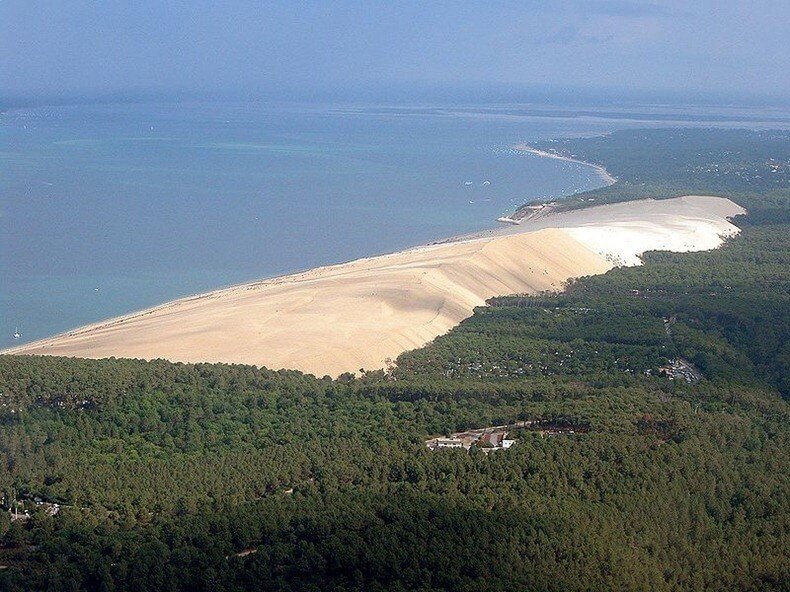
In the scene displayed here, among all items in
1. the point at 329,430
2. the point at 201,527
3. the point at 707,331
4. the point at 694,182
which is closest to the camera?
the point at 201,527

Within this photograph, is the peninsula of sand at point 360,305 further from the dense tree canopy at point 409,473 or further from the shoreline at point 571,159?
the shoreline at point 571,159

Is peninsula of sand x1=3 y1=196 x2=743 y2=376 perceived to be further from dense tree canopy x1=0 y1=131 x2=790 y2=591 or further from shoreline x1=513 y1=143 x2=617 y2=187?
shoreline x1=513 y1=143 x2=617 y2=187

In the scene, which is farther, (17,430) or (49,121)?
(49,121)

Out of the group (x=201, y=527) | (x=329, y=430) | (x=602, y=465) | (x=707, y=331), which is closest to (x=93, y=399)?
(x=329, y=430)

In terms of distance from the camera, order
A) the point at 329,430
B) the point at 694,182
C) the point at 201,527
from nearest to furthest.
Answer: the point at 201,527 < the point at 329,430 < the point at 694,182

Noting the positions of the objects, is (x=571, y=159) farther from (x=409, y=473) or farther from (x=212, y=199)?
(x=409, y=473)

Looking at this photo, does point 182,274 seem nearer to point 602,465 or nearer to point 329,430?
point 329,430
